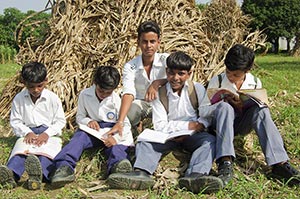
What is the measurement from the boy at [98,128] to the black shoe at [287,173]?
1.13 metres

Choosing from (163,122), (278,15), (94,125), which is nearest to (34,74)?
(94,125)

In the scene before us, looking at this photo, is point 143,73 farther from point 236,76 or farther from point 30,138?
point 30,138

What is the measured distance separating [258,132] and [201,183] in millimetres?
674

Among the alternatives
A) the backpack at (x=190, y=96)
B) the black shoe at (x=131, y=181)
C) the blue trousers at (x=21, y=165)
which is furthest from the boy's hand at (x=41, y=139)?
the backpack at (x=190, y=96)

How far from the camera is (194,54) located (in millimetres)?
5512

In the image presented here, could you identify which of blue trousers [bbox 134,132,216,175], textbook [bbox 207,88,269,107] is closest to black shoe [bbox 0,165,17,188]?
blue trousers [bbox 134,132,216,175]

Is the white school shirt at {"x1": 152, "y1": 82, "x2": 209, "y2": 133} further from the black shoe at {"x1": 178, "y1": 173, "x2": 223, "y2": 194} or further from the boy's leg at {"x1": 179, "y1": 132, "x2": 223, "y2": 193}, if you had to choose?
the black shoe at {"x1": 178, "y1": 173, "x2": 223, "y2": 194}

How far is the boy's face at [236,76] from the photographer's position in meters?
3.60

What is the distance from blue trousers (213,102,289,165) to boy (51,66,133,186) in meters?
0.73

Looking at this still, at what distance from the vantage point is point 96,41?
532 centimetres

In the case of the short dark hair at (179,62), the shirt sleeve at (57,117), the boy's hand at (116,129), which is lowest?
the boy's hand at (116,129)

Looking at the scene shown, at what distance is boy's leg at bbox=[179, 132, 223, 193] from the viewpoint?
10.2ft

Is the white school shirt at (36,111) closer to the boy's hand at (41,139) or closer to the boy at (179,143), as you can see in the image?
the boy's hand at (41,139)

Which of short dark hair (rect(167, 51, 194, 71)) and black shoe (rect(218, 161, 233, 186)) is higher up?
short dark hair (rect(167, 51, 194, 71))
